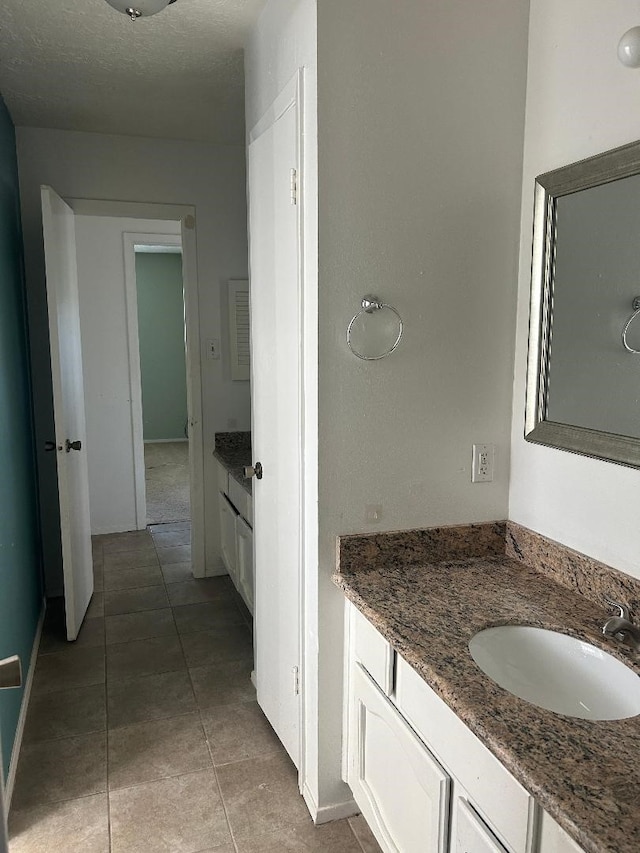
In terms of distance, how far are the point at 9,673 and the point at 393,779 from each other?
103 centimetres

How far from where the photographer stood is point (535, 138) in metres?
1.75

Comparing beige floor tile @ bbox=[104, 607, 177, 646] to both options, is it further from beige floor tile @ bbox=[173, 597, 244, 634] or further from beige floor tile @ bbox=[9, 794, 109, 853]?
beige floor tile @ bbox=[9, 794, 109, 853]

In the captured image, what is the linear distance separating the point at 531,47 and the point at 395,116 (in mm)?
433

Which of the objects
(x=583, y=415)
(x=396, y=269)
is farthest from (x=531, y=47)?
(x=583, y=415)

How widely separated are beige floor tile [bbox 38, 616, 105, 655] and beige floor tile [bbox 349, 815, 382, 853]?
1621 millimetres

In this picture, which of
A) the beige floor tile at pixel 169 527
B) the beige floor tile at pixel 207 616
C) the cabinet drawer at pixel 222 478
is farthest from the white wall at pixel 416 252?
the beige floor tile at pixel 169 527

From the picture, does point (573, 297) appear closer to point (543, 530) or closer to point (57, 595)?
point (543, 530)

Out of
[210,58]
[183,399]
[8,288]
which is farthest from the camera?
[183,399]

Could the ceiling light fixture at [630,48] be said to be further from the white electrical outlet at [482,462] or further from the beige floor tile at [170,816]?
the beige floor tile at [170,816]

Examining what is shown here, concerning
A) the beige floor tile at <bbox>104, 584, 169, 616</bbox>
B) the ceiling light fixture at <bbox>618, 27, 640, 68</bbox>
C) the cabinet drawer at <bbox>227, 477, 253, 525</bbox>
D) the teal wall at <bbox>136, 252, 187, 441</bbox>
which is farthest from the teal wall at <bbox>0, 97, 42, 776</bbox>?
the teal wall at <bbox>136, 252, 187, 441</bbox>

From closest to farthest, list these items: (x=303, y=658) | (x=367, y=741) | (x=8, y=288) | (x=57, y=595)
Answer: (x=367, y=741) < (x=303, y=658) < (x=8, y=288) < (x=57, y=595)

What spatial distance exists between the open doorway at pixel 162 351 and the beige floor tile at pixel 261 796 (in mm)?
5869

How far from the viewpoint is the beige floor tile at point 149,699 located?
2.52 m

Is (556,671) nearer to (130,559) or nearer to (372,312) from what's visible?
(372,312)
